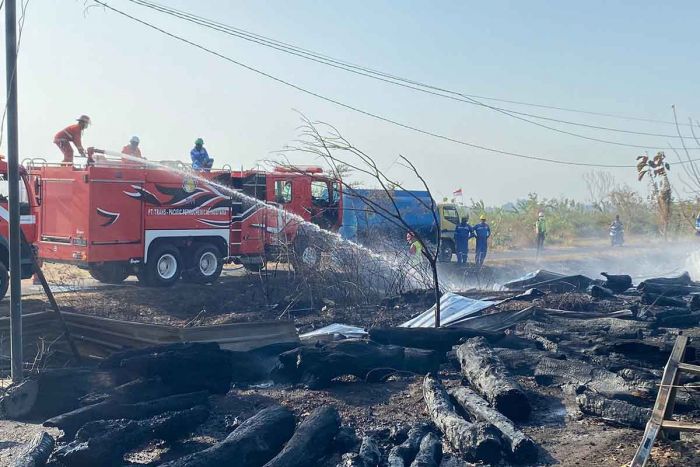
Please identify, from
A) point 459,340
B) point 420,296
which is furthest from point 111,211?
point 459,340

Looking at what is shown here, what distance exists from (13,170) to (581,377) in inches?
232

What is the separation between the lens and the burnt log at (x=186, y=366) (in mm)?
7184

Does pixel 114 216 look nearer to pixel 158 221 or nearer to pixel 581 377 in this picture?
pixel 158 221

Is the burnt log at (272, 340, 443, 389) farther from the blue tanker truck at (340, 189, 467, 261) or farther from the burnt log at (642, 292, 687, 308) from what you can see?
the blue tanker truck at (340, 189, 467, 261)

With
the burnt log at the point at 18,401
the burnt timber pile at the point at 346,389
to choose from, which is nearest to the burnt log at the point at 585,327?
the burnt timber pile at the point at 346,389

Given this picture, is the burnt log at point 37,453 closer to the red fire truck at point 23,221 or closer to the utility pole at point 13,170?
the utility pole at point 13,170

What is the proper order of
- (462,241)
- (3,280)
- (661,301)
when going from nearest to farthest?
(661,301), (3,280), (462,241)

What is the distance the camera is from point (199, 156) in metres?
18.8

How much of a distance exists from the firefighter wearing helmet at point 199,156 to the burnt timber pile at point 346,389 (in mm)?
11160

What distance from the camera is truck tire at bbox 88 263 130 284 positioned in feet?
54.8

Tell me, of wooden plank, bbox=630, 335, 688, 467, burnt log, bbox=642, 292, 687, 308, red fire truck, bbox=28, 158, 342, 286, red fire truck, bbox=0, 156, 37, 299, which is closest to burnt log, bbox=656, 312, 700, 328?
burnt log, bbox=642, 292, 687, 308

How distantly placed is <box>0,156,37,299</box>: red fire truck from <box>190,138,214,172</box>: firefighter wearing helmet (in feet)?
14.3

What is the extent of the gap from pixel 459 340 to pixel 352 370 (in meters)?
1.66

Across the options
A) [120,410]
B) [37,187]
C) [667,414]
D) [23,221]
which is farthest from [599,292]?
[37,187]
